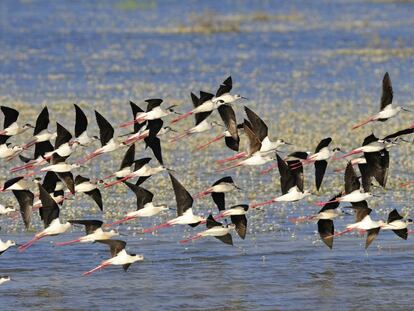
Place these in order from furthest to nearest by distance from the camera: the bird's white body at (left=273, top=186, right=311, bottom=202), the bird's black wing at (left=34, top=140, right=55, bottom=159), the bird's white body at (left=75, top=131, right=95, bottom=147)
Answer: the bird's black wing at (left=34, top=140, right=55, bottom=159)
the bird's white body at (left=75, top=131, right=95, bottom=147)
the bird's white body at (left=273, top=186, right=311, bottom=202)

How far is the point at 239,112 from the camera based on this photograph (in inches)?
874

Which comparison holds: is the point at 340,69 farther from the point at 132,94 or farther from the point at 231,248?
the point at 231,248

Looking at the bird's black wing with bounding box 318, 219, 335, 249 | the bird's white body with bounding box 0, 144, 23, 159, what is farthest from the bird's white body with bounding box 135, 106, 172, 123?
the bird's black wing with bounding box 318, 219, 335, 249

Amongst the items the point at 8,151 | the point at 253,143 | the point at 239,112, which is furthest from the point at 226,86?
the point at 239,112

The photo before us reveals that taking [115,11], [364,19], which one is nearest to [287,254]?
[364,19]

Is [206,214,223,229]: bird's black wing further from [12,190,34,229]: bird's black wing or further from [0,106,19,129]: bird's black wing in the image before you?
[0,106,19,129]: bird's black wing

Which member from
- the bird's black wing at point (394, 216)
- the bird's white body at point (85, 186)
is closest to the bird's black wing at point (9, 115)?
the bird's white body at point (85, 186)

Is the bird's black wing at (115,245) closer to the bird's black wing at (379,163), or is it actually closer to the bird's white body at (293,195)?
the bird's white body at (293,195)

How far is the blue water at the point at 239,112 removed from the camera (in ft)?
→ 35.9

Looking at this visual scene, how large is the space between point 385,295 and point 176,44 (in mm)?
26013

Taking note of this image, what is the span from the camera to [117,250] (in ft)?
35.9

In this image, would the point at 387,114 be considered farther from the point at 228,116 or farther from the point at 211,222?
the point at 211,222

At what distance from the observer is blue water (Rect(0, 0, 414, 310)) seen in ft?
35.9

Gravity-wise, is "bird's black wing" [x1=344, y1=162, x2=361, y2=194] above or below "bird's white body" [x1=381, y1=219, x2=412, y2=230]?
above
